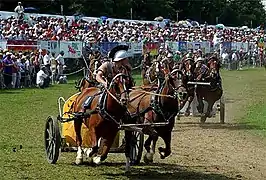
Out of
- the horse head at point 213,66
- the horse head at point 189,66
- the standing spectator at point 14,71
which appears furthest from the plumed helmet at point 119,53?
the standing spectator at point 14,71

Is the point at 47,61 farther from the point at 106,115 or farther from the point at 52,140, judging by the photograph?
the point at 106,115

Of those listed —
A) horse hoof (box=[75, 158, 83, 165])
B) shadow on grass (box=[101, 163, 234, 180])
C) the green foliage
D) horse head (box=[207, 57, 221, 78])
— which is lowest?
shadow on grass (box=[101, 163, 234, 180])

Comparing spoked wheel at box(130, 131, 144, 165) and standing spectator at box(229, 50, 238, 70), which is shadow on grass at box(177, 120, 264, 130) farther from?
standing spectator at box(229, 50, 238, 70)

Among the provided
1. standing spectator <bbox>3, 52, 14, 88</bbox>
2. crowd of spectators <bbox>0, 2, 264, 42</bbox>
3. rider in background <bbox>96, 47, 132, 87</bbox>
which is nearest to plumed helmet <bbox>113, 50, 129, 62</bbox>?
rider in background <bbox>96, 47, 132, 87</bbox>

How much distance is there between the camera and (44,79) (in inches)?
1282

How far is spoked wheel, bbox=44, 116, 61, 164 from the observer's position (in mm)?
11819

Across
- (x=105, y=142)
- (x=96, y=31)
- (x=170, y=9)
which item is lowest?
(x=105, y=142)

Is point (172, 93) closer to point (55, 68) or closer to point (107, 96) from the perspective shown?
point (107, 96)

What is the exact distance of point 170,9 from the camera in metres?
77.7

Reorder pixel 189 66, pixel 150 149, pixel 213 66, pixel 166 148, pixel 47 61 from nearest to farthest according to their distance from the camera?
1. pixel 166 148
2. pixel 150 149
3. pixel 189 66
4. pixel 213 66
5. pixel 47 61

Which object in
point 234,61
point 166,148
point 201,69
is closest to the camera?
point 166,148

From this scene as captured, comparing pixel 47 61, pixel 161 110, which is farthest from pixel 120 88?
pixel 47 61

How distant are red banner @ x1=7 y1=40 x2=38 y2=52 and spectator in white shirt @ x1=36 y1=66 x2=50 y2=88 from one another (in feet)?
5.36

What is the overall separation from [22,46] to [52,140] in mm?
22195
